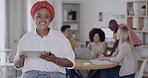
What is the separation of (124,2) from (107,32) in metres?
0.88

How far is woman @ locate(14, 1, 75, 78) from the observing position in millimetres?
2166

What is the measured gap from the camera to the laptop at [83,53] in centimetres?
488

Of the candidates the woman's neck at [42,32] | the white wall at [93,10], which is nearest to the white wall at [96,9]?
the white wall at [93,10]

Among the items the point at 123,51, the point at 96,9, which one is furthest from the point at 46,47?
the point at 96,9

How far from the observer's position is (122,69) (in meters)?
4.33

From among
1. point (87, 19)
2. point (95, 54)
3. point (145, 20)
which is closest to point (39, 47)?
point (95, 54)

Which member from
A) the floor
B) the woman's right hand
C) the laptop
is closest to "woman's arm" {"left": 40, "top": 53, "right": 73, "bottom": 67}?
the woman's right hand

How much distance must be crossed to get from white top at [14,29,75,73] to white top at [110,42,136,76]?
7.38 ft

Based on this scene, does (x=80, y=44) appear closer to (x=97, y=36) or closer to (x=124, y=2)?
(x=124, y=2)

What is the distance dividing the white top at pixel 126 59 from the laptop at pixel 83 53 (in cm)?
65

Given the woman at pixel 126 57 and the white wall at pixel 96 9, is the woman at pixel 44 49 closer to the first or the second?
the woman at pixel 126 57

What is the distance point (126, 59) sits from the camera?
437cm

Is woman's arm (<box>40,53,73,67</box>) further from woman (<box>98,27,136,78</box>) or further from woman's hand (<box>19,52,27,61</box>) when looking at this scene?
woman (<box>98,27,136,78</box>)

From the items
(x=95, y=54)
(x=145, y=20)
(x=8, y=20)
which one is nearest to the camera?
(x=95, y=54)
